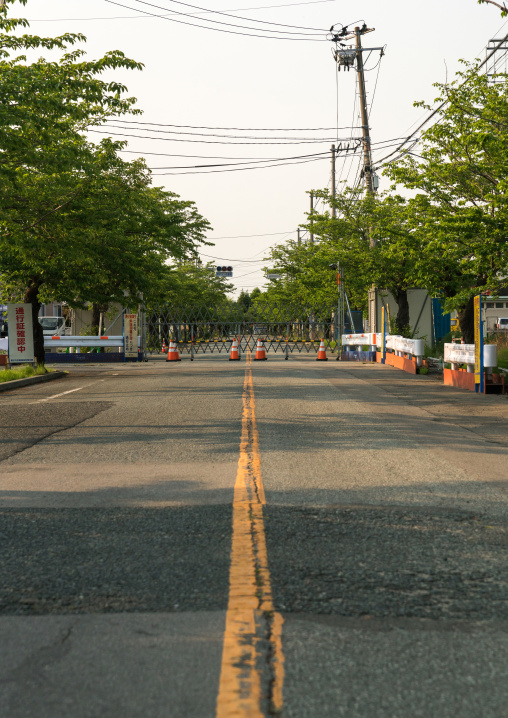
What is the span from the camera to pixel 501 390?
16.3 m

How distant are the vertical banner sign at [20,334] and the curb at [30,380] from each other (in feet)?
3.37

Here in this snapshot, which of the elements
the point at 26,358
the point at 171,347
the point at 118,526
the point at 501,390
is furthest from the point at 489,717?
the point at 171,347

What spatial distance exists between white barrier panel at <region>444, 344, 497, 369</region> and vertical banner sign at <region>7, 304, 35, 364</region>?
12340mm

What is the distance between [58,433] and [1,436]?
747 millimetres

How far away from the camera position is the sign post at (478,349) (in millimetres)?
16297

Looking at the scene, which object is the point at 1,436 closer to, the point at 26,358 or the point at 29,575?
the point at 29,575

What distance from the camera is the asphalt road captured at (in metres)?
3.04

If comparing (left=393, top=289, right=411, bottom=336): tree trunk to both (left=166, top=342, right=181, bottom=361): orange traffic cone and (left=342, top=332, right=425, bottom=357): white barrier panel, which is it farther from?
(left=166, top=342, right=181, bottom=361): orange traffic cone

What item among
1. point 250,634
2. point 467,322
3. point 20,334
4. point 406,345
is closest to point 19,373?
point 20,334

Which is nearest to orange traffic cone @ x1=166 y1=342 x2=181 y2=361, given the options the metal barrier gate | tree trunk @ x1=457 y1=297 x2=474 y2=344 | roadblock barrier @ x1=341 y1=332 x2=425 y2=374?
the metal barrier gate

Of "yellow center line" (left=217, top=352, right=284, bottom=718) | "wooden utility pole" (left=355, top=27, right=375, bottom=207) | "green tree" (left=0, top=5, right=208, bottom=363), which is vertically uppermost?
"wooden utility pole" (left=355, top=27, right=375, bottom=207)

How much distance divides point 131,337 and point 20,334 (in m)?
8.62

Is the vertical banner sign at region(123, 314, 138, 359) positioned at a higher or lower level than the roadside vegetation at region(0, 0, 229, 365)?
lower

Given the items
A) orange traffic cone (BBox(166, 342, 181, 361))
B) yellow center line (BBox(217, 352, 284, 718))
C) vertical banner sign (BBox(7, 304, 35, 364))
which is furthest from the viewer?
orange traffic cone (BBox(166, 342, 181, 361))
